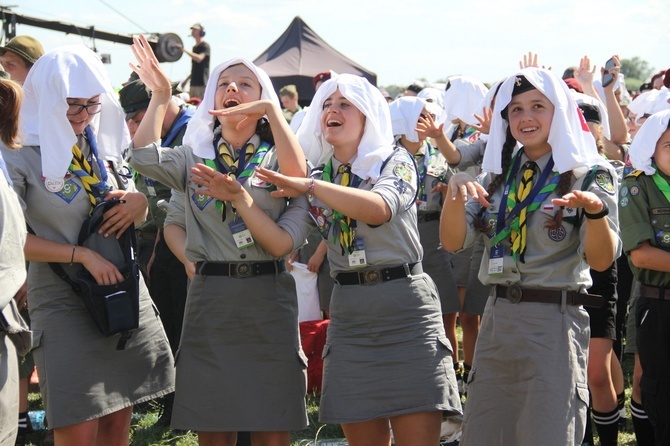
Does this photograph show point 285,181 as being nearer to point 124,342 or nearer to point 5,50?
point 124,342

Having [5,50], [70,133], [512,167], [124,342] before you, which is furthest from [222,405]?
[5,50]

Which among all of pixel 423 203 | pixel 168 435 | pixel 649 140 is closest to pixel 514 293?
pixel 649 140

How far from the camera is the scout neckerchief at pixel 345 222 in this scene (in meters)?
4.28

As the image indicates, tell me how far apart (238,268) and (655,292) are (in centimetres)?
227

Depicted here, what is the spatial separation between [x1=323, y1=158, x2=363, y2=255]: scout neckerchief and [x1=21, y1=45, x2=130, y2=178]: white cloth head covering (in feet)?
4.02

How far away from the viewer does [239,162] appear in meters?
4.43

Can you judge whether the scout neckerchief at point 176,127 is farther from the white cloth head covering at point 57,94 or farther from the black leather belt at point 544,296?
the black leather belt at point 544,296

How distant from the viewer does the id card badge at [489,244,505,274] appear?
411 cm

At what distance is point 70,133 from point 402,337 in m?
1.87

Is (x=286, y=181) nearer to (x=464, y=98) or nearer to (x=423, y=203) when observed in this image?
(x=423, y=203)

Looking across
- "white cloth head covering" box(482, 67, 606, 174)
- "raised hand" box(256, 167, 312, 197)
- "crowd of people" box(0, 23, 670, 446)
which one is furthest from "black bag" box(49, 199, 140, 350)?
"white cloth head covering" box(482, 67, 606, 174)

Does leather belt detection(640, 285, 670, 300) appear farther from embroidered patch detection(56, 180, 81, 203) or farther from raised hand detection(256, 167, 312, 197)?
embroidered patch detection(56, 180, 81, 203)

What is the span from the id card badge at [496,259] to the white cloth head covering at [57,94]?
6.66 ft

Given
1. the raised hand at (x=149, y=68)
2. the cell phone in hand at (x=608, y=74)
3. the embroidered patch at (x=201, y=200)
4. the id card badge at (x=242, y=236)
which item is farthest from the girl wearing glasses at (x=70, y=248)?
the cell phone in hand at (x=608, y=74)
